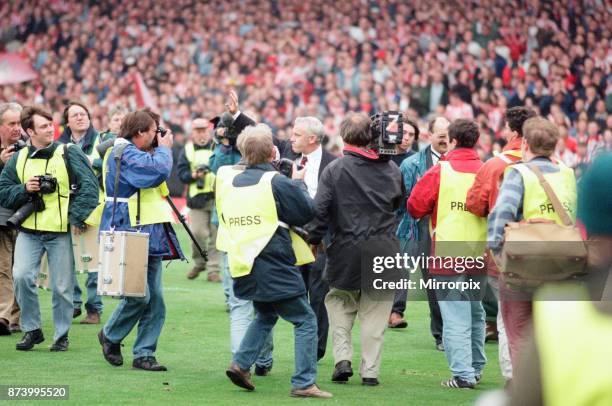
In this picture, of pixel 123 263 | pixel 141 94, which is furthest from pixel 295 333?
pixel 141 94

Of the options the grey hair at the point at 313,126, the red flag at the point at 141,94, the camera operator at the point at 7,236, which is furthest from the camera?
the red flag at the point at 141,94

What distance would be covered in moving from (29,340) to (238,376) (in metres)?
2.48

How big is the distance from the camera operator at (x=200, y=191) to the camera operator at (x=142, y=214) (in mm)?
6208

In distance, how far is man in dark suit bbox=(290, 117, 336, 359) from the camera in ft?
28.4

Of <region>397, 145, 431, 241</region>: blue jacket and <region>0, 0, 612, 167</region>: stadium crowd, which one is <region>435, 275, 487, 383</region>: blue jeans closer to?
<region>397, 145, 431, 241</region>: blue jacket

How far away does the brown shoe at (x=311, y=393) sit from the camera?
7.59m

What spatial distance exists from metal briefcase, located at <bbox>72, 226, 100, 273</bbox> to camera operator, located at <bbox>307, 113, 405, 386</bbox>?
2302 mm

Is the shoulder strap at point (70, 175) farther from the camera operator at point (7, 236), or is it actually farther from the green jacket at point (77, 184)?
the camera operator at point (7, 236)

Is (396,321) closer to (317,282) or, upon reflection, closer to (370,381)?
(317,282)

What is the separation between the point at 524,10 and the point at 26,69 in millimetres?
12652

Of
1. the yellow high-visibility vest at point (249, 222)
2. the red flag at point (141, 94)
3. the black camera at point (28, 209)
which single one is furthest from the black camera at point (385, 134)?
the red flag at point (141, 94)

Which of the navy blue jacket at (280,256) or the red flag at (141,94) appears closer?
the navy blue jacket at (280,256)

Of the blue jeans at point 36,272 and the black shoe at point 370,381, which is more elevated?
the blue jeans at point 36,272

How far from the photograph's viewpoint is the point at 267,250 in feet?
24.5
